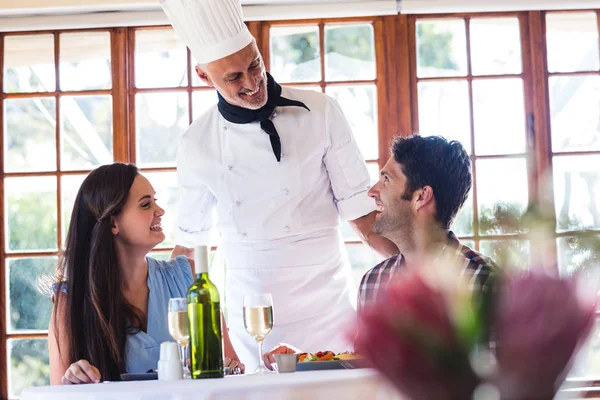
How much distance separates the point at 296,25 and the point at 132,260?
186cm

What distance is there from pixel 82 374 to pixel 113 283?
18.9 inches

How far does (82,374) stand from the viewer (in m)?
1.88

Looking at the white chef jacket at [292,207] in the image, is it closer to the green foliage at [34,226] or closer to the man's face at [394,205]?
the man's face at [394,205]

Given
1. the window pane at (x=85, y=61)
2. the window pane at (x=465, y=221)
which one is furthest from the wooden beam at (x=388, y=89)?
the window pane at (x=85, y=61)

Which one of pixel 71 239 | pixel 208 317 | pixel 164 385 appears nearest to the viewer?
pixel 164 385

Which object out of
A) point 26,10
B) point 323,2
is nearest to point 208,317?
point 323,2

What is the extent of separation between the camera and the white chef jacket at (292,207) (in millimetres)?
2693

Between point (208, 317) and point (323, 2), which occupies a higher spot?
point (323, 2)

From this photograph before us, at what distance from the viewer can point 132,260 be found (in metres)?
2.46

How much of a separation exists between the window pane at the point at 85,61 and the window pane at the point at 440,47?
59.2 inches

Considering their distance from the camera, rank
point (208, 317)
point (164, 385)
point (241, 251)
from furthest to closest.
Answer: point (241, 251)
point (208, 317)
point (164, 385)

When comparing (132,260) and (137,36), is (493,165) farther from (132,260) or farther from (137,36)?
(132,260)

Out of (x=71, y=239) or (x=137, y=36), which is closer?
(x=71, y=239)

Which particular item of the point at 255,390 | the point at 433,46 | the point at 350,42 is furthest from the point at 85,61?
the point at 255,390
